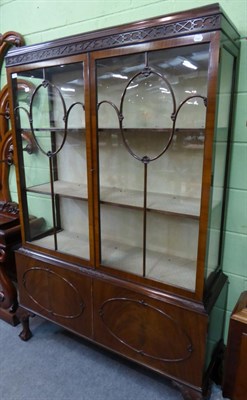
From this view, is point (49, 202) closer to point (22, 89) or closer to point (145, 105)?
point (22, 89)

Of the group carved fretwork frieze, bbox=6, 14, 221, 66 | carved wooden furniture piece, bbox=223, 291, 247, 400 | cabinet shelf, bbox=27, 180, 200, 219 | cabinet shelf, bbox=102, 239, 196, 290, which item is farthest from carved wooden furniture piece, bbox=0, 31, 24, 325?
carved wooden furniture piece, bbox=223, 291, 247, 400

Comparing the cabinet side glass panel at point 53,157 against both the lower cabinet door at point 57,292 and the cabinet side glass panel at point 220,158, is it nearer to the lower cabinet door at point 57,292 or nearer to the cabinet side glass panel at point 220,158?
the lower cabinet door at point 57,292

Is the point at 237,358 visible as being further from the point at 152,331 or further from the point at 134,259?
the point at 134,259

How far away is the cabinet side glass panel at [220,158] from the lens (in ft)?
3.92

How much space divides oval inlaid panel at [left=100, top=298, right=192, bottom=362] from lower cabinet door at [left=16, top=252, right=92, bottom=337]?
0.16 meters

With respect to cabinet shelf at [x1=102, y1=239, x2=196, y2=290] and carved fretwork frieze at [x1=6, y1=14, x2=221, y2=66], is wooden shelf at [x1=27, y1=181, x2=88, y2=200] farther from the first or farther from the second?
carved fretwork frieze at [x1=6, y1=14, x2=221, y2=66]

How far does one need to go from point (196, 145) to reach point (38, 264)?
1.22 metres

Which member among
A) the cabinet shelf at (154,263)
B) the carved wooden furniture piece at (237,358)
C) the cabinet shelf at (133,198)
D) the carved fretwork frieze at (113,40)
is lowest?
the carved wooden furniture piece at (237,358)

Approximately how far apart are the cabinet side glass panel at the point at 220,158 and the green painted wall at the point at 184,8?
0.06 m

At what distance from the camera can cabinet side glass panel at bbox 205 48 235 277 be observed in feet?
3.92

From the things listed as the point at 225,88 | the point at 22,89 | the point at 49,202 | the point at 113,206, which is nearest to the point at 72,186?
the point at 49,202

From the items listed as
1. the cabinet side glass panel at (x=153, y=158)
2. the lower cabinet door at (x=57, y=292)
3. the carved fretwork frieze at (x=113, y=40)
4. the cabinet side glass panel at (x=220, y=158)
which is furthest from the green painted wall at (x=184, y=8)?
the lower cabinet door at (x=57, y=292)

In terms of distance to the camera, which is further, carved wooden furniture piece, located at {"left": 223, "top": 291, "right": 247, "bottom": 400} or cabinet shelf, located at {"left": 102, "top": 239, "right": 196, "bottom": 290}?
cabinet shelf, located at {"left": 102, "top": 239, "right": 196, "bottom": 290}

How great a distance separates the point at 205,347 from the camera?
1.31 m
